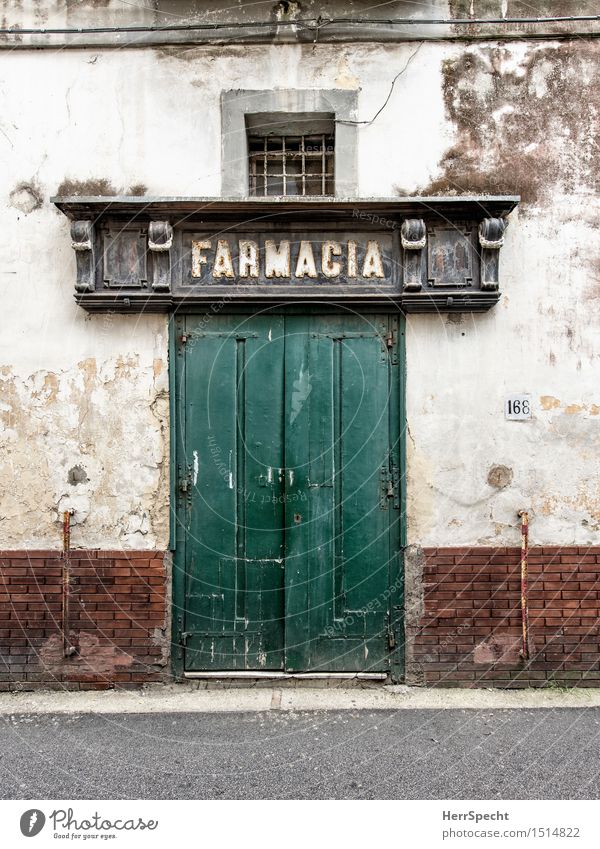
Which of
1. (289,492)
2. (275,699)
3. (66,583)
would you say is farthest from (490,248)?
→ (66,583)

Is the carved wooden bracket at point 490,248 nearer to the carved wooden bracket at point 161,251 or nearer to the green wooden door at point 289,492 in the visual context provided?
the green wooden door at point 289,492

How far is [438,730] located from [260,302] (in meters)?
3.35

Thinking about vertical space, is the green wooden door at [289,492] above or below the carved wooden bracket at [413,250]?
below

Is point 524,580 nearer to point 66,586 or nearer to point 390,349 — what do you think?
point 390,349

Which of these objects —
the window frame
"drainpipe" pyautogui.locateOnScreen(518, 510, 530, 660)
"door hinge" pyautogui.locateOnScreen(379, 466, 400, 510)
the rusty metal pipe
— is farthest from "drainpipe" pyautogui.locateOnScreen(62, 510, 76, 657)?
"drainpipe" pyautogui.locateOnScreen(518, 510, 530, 660)

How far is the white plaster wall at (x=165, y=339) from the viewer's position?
5.61m

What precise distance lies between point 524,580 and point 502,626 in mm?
394

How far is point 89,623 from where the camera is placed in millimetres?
5566

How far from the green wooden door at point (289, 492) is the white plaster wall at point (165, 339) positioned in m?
0.27

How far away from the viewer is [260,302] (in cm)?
559

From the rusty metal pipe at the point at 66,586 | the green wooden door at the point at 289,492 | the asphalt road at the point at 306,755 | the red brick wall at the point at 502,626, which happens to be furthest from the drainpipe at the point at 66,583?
the red brick wall at the point at 502,626

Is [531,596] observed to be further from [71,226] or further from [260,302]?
[71,226]

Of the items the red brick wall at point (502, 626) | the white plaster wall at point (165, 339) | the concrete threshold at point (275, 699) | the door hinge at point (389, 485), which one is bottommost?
the concrete threshold at point (275, 699)

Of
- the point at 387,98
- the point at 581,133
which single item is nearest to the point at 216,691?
the point at 387,98
